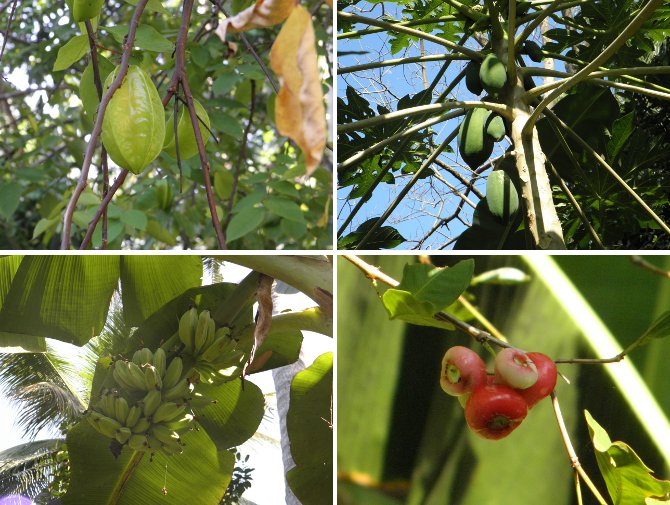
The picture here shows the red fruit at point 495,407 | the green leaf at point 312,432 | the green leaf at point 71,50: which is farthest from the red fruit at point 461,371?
the green leaf at point 71,50

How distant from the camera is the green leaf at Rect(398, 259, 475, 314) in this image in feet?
2.55

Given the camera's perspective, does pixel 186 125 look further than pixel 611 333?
No

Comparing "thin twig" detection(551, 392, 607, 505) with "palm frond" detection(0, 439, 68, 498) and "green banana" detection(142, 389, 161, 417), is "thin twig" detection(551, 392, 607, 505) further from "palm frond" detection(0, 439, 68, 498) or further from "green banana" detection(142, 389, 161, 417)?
"palm frond" detection(0, 439, 68, 498)

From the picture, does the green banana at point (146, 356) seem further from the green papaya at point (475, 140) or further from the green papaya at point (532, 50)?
the green papaya at point (532, 50)

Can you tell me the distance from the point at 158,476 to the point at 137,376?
12cm

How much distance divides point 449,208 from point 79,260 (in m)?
0.43

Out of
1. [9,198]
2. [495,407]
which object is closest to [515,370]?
[495,407]

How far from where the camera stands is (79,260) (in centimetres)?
88

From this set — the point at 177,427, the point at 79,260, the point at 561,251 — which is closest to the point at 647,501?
the point at 561,251

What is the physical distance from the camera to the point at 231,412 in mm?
853

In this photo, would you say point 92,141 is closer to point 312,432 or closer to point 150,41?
point 150,41

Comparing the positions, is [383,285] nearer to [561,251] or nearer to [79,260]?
[561,251]

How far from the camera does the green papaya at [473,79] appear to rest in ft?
2.49

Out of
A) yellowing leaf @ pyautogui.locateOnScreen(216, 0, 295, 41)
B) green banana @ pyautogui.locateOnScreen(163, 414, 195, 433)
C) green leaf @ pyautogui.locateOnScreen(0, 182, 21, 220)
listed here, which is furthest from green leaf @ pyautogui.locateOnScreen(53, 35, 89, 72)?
green leaf @ pyautogui.locateOnScreen(0, 182, 21, 220)
